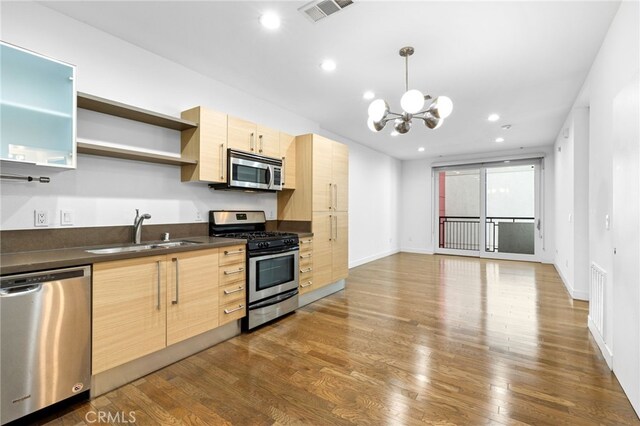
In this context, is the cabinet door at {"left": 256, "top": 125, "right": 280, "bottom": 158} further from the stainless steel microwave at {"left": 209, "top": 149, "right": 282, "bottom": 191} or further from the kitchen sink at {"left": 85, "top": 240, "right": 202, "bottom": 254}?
the kitchen sink at {"left": 85, "top": 240, "right": 202, "bottom": 254}

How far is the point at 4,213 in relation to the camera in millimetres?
2023

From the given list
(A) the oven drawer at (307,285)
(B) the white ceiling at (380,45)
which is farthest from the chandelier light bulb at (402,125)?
(A) the oven drawer at (307,285)

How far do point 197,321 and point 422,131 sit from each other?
488 centimetres

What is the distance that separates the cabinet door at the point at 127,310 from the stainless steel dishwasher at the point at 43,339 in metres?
0.06

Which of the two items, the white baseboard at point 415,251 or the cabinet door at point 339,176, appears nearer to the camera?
the cabinet door at point 339,176

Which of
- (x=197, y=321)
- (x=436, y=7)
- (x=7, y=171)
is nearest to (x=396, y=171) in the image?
(x=436, y=7)

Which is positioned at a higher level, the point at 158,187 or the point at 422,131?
the point at 422,131

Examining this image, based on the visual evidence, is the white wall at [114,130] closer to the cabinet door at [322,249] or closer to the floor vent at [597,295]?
the cabinet door at [322,249]

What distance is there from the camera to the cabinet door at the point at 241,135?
3.18 m

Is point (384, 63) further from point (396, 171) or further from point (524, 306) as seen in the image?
point (396, 171)

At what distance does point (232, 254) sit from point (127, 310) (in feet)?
3.25

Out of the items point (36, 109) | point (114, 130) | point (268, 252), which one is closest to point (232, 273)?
point (268, 252)

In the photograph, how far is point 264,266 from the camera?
3229 mm

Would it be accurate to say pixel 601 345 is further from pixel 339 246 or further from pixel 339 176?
pixel 339 176
